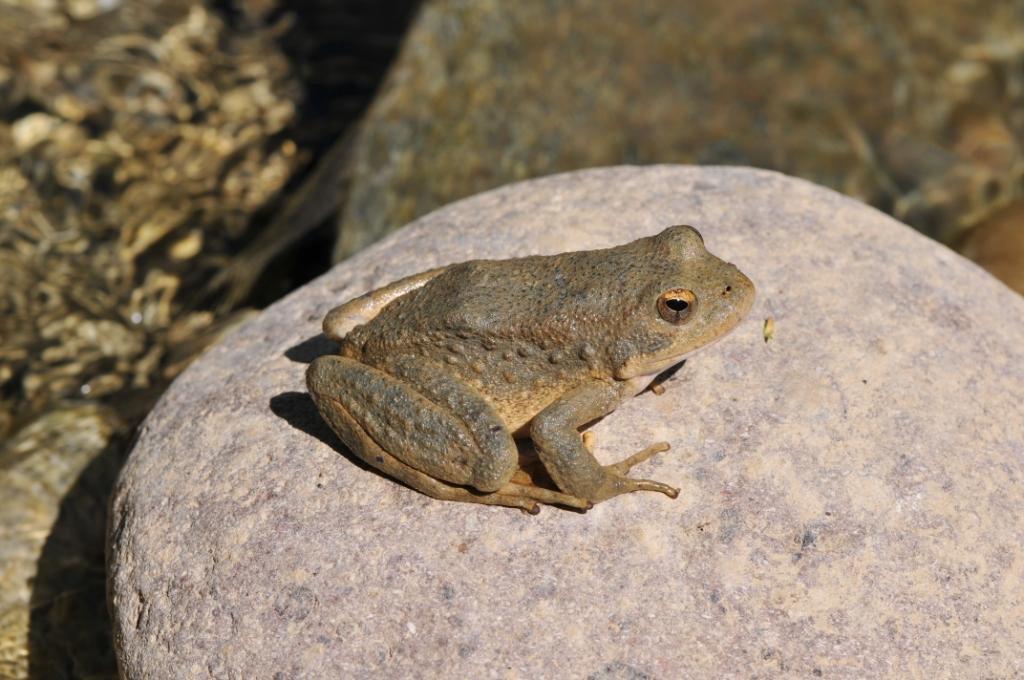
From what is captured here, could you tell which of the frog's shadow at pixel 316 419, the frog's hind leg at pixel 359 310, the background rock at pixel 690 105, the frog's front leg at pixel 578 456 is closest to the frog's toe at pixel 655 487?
the frog's front leg at pixel 578 456

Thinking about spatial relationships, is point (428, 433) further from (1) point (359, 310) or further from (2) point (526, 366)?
(1) point (359, 310)

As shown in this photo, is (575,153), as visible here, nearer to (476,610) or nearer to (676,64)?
(676,64)

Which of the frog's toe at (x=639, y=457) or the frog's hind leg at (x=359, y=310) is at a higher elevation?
the frog's hind leg at (x=359, y=310)

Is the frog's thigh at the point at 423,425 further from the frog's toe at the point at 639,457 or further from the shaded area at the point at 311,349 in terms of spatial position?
the shaded area at the point at 311,349

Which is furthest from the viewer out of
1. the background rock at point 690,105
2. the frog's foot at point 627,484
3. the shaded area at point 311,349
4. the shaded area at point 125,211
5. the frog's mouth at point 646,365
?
the background rock at point 690,105

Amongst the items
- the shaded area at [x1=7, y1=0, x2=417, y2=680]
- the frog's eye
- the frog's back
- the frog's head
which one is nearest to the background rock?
the shaded area at [x1=7, y1=0, x2=417, y2=680]

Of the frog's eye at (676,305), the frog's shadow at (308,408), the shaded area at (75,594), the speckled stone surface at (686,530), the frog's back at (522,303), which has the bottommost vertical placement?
the shaded area at (75,594)

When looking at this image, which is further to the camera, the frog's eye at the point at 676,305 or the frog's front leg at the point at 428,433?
the frog's eye at the point at 676,305

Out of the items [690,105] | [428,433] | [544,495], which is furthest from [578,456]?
[690,105]
